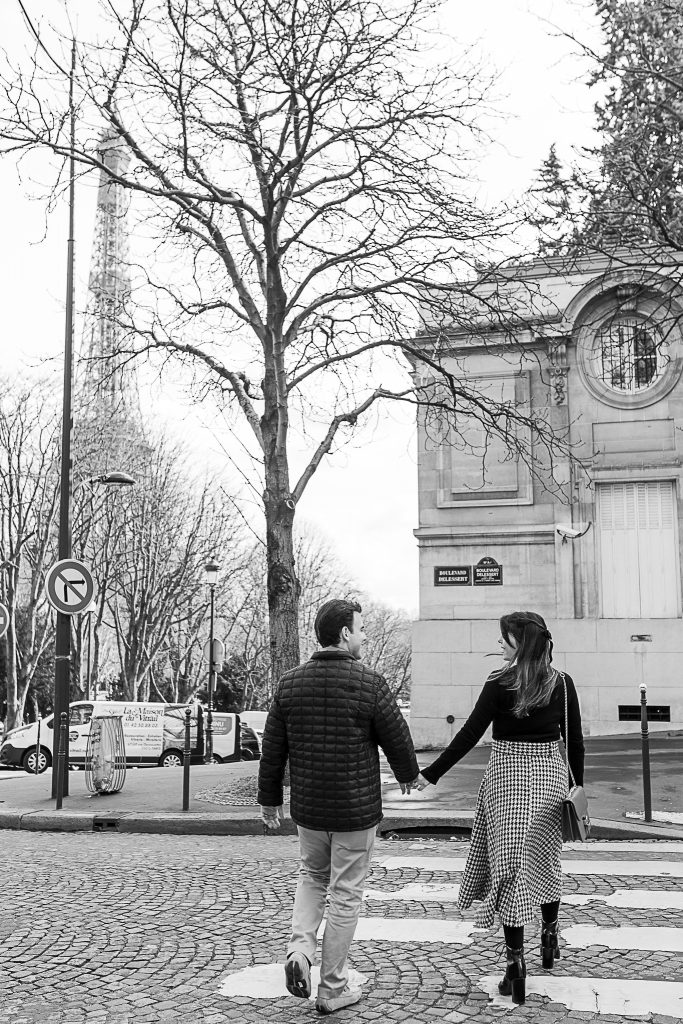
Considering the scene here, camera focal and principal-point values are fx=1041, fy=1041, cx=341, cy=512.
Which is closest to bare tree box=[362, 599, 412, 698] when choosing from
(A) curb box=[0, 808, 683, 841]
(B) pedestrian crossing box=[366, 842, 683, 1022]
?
(A) curb box=[0, 808, 683, 841]

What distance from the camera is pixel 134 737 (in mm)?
26922

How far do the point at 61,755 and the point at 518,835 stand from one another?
969cm

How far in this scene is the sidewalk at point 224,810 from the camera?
1009 cm

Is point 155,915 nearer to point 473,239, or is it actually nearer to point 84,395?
point 473,239

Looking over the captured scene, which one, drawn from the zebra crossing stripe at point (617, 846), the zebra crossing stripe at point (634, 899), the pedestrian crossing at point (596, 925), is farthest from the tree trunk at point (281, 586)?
the zebra crossing stripe at point (634, 899)

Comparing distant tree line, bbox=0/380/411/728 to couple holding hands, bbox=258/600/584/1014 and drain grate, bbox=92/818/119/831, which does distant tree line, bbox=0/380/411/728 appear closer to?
drain grate, bbox=92/818/119/831

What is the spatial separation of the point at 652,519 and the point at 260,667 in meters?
33.4

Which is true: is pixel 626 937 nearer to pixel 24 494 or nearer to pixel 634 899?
pixel 634 899

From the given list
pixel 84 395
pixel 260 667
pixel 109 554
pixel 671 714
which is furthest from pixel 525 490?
pixel 260 667

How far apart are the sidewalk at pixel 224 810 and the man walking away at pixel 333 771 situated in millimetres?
5433

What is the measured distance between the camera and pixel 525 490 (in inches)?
757

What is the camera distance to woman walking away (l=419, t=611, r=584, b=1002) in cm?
465

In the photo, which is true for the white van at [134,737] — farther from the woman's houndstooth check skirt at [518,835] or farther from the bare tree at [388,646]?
the bare tree at [388,646]

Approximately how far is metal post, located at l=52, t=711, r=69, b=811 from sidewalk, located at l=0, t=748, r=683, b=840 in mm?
181
